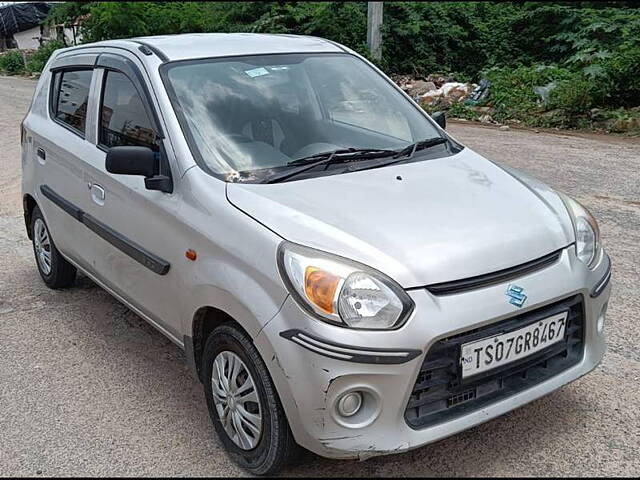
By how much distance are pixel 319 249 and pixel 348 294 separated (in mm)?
221

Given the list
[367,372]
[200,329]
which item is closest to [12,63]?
[200,329]

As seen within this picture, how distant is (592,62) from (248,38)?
10.2 metres

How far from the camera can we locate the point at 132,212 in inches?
142

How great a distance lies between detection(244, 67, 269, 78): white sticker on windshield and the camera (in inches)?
149

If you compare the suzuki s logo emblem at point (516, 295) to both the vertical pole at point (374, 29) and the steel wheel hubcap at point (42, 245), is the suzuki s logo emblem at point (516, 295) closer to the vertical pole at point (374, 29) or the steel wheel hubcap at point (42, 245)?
the steel wheel hubcap at point (42, 245)

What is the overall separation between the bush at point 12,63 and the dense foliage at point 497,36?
739 centimetres

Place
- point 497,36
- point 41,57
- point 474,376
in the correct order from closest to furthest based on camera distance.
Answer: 1. point 474,376
2. point 497,36
3. point 41,57

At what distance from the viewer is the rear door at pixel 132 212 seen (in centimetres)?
333

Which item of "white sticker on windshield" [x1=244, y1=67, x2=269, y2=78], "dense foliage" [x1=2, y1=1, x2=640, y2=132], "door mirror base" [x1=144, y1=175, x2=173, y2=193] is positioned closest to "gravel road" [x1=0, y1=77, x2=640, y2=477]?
"door mirror base" [x1=144, y1=175, x2=173, y2=193]

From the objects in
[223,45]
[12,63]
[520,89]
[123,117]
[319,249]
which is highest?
[223,45]

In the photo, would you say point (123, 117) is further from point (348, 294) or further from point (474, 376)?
point (474, 376)

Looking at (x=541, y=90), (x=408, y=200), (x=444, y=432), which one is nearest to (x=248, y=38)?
(x=408, y=200)

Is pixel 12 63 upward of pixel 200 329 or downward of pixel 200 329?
downward

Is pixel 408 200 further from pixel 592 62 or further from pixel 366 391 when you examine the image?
pixel 592 62
